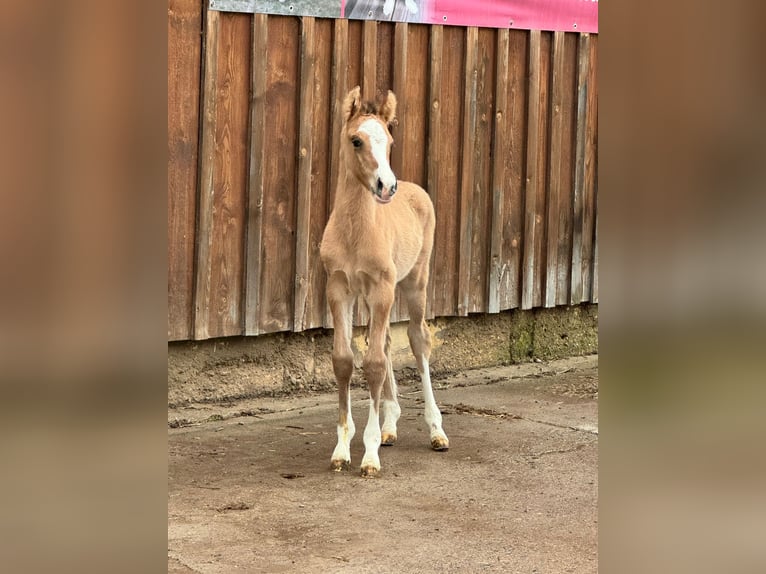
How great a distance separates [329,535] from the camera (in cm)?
445

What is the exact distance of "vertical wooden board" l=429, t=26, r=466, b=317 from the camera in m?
7.85

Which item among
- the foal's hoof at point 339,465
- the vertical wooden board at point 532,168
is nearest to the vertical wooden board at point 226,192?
the foal's hoof at point 339,465

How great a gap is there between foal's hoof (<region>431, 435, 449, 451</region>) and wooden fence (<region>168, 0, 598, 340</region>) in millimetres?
1501

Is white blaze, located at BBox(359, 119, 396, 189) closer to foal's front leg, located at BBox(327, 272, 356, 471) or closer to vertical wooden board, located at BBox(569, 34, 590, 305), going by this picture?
foal's front leg, located at BBox(327, 272, 356, 471)

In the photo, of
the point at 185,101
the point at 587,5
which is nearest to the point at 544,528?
the point at 185,101

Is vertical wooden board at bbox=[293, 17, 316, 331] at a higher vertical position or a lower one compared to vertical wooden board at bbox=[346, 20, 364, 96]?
lower

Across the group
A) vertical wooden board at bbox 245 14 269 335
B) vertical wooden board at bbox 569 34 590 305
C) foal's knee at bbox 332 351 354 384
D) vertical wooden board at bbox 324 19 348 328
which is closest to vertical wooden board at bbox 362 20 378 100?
vertical wooden board at bbox 324 19 348 328

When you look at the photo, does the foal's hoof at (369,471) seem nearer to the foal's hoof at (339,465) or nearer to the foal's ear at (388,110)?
the foal's hoof at (339,465)

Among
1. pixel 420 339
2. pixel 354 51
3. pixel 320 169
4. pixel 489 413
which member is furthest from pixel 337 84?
pixel 489 413

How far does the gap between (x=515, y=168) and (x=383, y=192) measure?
3.50 metres

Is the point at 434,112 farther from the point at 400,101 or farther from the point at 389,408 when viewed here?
the point at 389,408

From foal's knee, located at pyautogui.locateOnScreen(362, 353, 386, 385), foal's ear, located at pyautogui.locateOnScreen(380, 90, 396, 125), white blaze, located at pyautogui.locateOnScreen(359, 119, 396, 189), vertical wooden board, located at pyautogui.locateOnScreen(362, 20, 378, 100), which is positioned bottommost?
foal's knee, located at pyautogui.locateOnScreen(362, 353, 386, 385)
